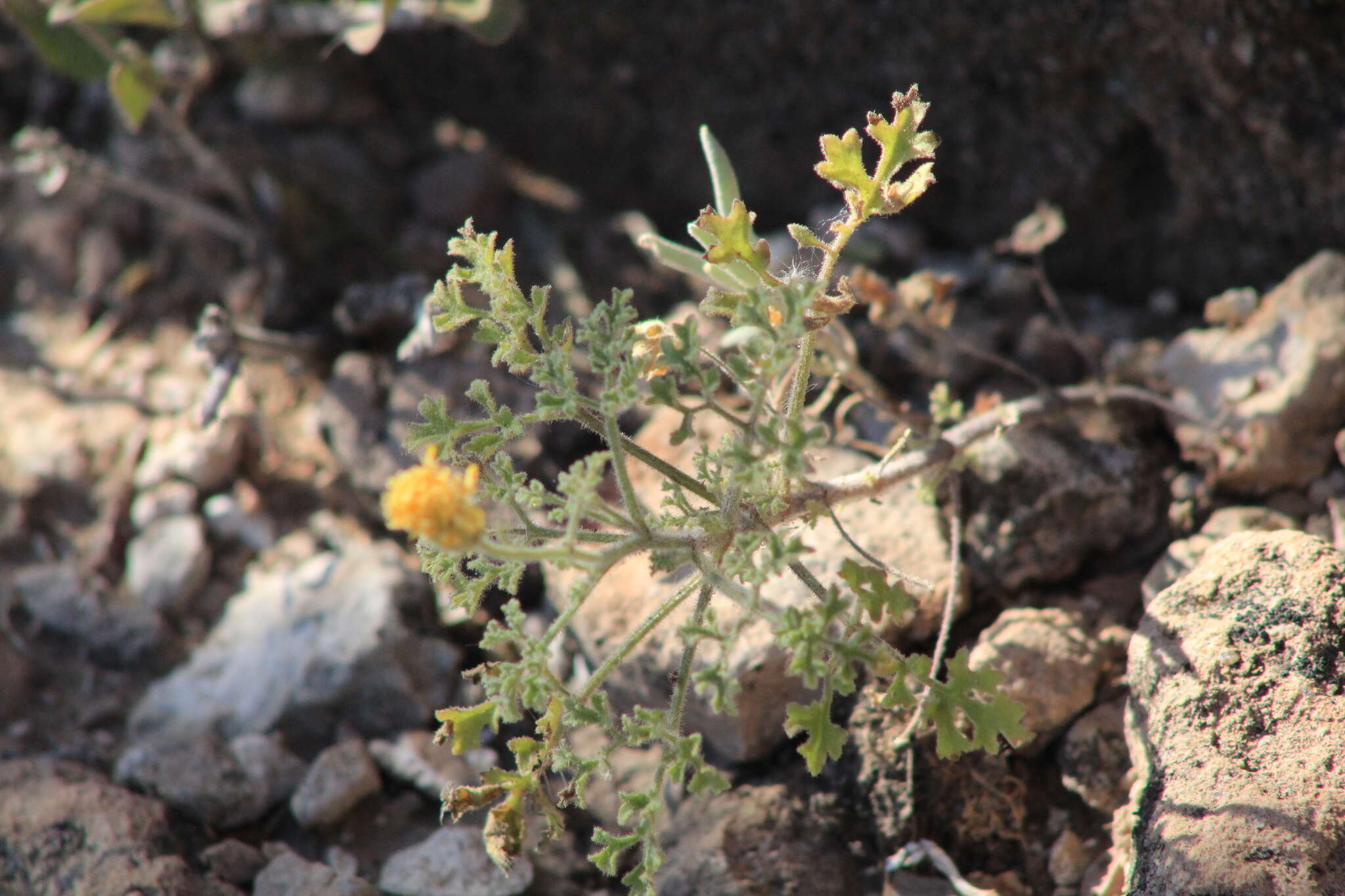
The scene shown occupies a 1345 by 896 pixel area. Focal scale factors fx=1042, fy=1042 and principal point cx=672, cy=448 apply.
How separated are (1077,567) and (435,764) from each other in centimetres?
163

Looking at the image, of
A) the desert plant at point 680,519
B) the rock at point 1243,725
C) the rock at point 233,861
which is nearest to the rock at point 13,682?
the rock at point 233,861

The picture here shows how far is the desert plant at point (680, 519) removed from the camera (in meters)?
1.73

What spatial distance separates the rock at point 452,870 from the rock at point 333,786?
21cm

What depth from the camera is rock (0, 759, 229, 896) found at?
84.7 inches

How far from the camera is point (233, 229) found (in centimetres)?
348

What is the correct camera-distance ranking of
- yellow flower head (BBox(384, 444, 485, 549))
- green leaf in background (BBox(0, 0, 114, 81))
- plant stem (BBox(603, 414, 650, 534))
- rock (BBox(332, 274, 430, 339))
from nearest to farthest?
yellow flower head (BBox(384, 444, 485, 549))
plant stem (BBox(603, 414, 650, 534))
rock (BBox(332, 274, 430, 339))
green leaf in background (BBox(0, 0, 114, 81))

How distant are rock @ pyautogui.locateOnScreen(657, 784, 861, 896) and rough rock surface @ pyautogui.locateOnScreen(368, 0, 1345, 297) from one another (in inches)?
73.7

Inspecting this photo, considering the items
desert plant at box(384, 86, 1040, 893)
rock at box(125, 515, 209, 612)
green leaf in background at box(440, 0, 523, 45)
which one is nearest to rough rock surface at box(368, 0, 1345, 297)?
green leaf in background at box(440, 0, 523, 45)

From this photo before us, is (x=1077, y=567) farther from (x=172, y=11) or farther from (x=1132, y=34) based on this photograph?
(x=172, y=11)

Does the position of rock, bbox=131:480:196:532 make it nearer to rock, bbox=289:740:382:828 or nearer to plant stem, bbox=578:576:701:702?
rock, bbox=289:740:382:828

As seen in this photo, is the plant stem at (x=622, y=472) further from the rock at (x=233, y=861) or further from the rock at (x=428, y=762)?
the rock at (x=233, y=861)

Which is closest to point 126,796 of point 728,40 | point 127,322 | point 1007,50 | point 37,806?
point 37,806

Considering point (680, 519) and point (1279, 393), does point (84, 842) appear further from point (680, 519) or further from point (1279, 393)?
point (1279, 393)

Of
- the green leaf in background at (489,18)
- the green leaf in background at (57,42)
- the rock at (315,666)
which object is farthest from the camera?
the green leaf in background at (57,42)
